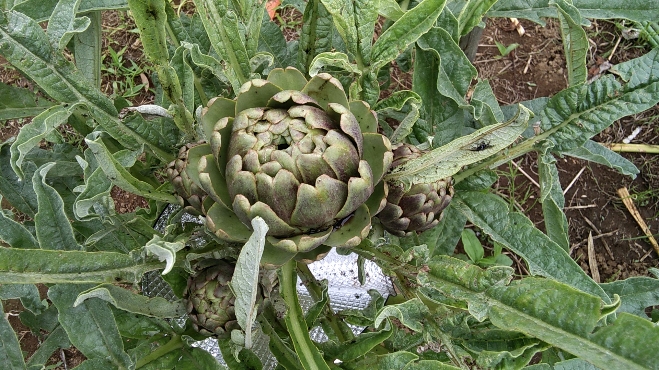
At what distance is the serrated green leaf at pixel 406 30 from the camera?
0.72m

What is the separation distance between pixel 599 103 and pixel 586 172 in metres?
0.89

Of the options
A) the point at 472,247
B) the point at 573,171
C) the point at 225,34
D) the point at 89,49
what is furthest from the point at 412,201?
the point at 573,171

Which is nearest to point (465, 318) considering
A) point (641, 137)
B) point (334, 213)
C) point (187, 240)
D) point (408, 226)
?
point (408, 226)

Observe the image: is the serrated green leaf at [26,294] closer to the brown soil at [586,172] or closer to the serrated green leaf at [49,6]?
the serrated green leaf at [49,6]

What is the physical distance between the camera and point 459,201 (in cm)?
85

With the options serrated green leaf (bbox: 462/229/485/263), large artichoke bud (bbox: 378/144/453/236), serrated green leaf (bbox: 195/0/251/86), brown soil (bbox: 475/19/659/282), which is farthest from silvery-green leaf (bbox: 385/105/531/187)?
brown soil (bbox: 475/19/659/282)

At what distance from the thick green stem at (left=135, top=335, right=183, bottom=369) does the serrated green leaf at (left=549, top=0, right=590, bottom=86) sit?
65 cm

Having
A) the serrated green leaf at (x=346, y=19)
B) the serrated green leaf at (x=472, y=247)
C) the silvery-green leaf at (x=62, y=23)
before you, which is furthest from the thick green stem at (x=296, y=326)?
the serrated green leaf at (x=472, y=247)

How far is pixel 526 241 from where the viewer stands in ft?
2.56

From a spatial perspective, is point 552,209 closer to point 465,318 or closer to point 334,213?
point 465,318

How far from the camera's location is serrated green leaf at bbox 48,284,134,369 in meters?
0.73

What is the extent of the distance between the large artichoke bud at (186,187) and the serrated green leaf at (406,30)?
0.26m

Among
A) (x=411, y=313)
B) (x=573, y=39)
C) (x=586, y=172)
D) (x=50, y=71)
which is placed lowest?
(x=586, y=172)

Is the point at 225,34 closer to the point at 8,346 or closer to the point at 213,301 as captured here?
the point at 213,301
